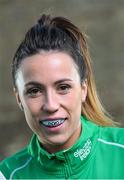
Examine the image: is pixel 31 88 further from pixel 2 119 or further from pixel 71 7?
pixel 71 7

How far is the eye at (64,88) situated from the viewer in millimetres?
2461

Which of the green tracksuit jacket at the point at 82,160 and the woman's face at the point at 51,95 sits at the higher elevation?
the woman's face at the point at 51,95

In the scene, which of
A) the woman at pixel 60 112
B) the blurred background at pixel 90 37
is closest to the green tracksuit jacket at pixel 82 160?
the woman at pixel 60 112

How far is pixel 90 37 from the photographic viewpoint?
7988 mm

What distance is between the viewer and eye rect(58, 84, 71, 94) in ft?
8.07

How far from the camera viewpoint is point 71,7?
8.61 meters

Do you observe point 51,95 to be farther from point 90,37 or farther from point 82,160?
point 90,37

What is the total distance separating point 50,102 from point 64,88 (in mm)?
80

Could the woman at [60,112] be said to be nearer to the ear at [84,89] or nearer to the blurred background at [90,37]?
the ear at [84,89]

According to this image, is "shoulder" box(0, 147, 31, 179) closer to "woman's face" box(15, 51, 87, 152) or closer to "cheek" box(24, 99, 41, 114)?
"woman's face" box(15, 51, 87, 152)

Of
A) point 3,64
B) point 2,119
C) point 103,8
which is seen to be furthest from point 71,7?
point 2,119

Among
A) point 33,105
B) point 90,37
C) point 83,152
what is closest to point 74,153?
point 83,152

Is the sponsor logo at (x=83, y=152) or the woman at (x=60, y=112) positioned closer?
Result: the woman at (x=60, y=112)

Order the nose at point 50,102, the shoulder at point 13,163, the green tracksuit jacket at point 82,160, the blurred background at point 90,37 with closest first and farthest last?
the nose at point 50,102 < the green tracksuit jacket at point 82,160 < the shoulder at point 13,163 < the blurred background at point 90,37
